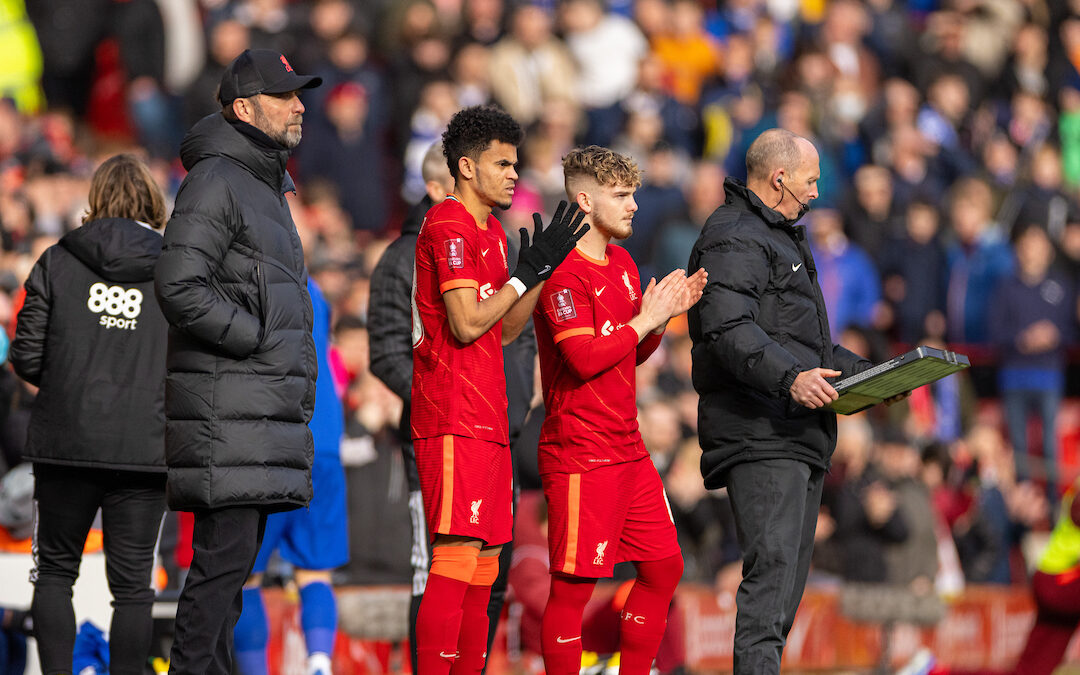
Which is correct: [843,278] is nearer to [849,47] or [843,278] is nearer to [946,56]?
[849,47]

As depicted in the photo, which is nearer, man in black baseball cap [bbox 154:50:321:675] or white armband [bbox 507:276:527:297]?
man in black baseball cap [bbox 154:50:321:675]

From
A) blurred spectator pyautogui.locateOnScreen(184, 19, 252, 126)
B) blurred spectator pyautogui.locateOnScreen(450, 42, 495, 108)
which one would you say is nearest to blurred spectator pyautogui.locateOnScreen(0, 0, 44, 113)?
blurred spectator pyautogui.locateOnScreen(184, 19, 252, 126)

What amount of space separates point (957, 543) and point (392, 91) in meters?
7.00

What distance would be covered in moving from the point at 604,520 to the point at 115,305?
228cm

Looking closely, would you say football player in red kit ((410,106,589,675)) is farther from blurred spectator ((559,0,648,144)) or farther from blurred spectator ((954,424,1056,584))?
blurred spectator ((559,0,648,144))

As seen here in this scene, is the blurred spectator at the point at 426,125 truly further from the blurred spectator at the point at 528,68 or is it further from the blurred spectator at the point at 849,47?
the blurred spectator at the point at 849,47

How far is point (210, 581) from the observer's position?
5652 millimetres

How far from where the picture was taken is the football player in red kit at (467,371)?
5.80 m

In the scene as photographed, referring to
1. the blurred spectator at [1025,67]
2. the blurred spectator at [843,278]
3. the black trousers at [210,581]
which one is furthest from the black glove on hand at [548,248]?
the blurred spectator at [1025,67]

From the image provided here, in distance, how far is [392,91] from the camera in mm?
15625

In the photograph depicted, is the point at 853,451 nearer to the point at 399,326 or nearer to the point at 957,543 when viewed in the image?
the point at 957,543

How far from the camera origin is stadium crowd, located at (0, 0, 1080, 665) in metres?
12.9

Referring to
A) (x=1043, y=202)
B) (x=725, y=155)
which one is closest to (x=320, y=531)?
(x=725, y=155)

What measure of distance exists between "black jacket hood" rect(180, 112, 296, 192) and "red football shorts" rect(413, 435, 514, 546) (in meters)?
1.20
